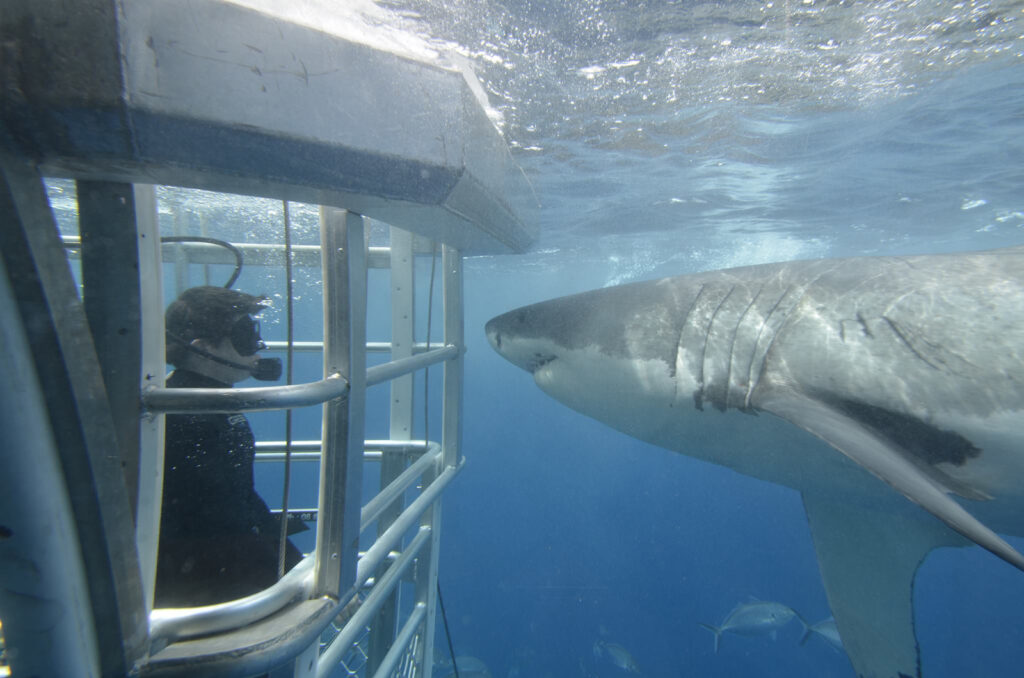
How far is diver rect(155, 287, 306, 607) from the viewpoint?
176 cm

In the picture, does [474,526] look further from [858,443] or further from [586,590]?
[858,443]

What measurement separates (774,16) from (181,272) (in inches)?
244

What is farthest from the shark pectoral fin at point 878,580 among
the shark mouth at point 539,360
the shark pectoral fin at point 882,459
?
the shark mouth at point 539,360

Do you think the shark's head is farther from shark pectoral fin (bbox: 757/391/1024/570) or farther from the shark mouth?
shark pectoral fin (bbox: 757/391/1024/570)

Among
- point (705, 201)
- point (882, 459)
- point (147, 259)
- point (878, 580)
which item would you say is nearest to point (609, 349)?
point (882, 459)

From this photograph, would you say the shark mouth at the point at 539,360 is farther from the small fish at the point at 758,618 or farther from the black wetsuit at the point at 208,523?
the small fish at the point at 758,618

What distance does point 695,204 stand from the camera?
13414 mm

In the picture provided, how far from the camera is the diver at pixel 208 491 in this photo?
1757 millimetres

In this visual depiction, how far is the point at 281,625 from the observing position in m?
1.20

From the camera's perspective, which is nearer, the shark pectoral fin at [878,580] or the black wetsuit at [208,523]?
the black wetsuit at [208,523]

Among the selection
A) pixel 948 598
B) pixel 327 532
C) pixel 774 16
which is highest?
pixel 774 16

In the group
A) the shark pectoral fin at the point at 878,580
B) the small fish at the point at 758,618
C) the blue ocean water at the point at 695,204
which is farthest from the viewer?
the small fish at the point at 758,618

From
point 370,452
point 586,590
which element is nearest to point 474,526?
point 586,590

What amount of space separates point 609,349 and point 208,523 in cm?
192
